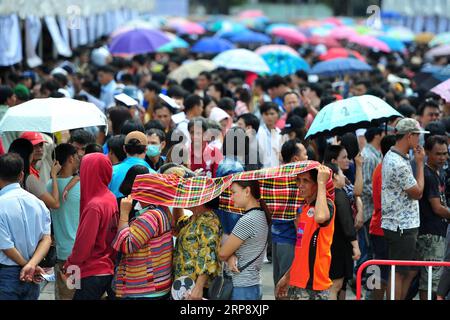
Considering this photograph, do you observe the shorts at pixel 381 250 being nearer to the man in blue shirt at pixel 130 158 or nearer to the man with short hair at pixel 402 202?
the man with short hair at pixel 402 202

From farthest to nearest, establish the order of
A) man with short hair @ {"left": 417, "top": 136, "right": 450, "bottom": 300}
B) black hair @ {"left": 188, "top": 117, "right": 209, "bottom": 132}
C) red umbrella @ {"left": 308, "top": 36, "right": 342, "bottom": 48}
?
red umbrella @ {"left": 308, "top": 36, "right": 342, "bottom": 48}
black hair @ {"left": 188, "top": 117, "right": 209, "bottom": 132}
man with short hair @ {"left": 417, "top": 136, "right": 450, "bottom": 300}

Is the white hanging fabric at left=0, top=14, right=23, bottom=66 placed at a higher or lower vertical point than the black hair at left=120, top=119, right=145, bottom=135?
lower

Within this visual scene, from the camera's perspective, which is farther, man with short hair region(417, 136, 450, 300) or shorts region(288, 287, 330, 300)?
man with short hair region(417, 136, 450, 300)

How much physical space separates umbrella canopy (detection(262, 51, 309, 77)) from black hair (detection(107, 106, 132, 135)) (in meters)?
8.76

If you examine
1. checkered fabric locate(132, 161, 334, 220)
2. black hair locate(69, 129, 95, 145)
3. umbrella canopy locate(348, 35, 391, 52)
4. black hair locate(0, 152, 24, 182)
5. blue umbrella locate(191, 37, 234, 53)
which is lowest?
umbrella canopy locate(348, 35, 391, 52)

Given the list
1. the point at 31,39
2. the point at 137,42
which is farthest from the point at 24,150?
the point at 31,39

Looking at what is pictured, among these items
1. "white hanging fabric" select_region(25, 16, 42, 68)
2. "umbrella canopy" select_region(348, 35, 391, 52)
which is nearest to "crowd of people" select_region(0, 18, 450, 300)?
"white hanging fabric" select_region(25, 16, 42, 68)

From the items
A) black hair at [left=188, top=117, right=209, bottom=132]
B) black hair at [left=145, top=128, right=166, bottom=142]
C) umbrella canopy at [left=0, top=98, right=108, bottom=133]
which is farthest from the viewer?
black hair at [left=188, top=117, right=209, bottom=132]

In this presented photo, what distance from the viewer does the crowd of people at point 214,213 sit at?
22.3ft

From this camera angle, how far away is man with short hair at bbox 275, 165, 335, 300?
6898mm

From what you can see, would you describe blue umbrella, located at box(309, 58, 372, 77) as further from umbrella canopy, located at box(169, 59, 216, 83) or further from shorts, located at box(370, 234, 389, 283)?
shorts, located at box(370, 234, 389, 283)

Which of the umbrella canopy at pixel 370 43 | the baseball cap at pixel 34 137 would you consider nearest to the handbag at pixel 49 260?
the baseball cap at pixel 34 137

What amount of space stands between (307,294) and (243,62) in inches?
396

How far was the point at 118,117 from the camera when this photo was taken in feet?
34.3
